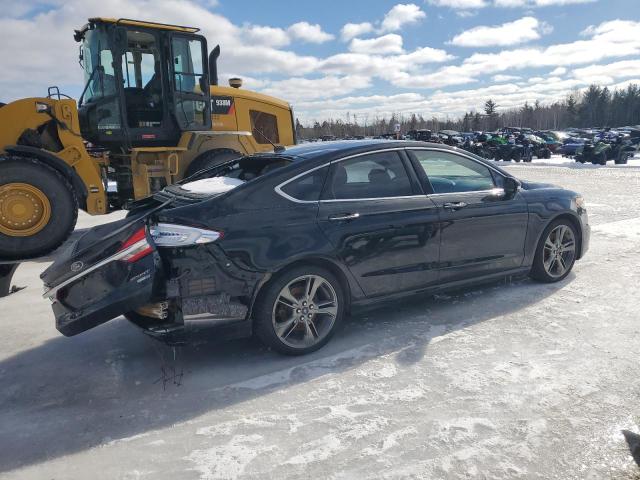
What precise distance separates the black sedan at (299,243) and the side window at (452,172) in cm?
1

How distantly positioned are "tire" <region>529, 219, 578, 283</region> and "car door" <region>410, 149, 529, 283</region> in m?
0.34

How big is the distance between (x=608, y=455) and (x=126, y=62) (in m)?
7.77

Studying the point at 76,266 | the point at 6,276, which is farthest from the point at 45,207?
the point at 76,266

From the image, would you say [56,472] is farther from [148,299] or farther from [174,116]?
[174,116]

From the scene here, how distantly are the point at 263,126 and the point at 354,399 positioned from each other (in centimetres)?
738

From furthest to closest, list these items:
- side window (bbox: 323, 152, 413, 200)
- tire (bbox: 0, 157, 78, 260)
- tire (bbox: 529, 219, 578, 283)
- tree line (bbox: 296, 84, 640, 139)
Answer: tree line (bbox: 296, 84, 640, 139) < tire (bbox: 0, 157, 78, 260) < tire (bbox: 529, 219, 578, 283) < side window (bbox: 323, 152, 413, 200)

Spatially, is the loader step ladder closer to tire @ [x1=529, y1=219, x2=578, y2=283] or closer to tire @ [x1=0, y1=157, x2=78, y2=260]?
tire @ [x1=0, y1=157, x2=78, y2=260]

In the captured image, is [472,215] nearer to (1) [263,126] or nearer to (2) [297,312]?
(2) [297,312]

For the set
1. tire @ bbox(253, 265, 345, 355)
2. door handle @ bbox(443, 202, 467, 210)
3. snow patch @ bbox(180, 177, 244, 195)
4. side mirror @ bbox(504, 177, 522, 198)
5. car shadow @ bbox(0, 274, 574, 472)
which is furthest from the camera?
side mirror @ bbox(504, 177, 522, 198)

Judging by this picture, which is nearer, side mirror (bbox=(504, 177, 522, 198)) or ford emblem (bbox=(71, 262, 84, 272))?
ford emblem (bbox=(71, 262, 84, 272))

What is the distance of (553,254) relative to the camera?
16.7ft

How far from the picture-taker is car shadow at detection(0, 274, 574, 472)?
2.84m

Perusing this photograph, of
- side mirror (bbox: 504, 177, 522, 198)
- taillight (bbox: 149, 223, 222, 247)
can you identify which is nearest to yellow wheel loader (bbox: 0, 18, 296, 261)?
side mirror (bbox: 504, 177, 522, 198)

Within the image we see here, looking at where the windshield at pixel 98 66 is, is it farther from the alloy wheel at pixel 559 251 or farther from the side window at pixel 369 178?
the alloy wheel at pixel 559 251
